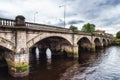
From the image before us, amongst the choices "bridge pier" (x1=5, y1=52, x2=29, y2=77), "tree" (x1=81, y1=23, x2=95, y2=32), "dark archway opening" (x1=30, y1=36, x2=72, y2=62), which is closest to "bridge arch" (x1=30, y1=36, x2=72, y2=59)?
"dark archway opening" (x1=30, y1=36, x2=72, y2=62)

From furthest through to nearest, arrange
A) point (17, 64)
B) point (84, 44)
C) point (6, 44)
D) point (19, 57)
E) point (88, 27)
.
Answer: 1. point (88, 27)
2. point (84, 44)
3. point (19, 57)
4. point (17, 64)
5. point (6, 44)

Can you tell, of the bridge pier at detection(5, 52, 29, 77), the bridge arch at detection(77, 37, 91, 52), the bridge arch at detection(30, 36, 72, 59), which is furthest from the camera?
the bridge arch at detection(77, 37, 91, 52)

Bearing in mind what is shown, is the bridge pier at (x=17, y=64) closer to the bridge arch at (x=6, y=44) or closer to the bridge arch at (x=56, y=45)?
the bridge arch at (x=6, y=44)

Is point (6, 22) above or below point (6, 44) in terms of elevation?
above

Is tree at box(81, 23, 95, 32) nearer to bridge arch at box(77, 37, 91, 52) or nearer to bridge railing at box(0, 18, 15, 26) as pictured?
bridge arch at box(77, 37, 91, 52)

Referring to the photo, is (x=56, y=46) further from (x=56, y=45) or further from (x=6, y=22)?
(x=6, y=22)

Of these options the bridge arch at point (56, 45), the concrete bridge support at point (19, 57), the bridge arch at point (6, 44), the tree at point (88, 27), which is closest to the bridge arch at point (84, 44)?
the bridge arch at point (56, 45)

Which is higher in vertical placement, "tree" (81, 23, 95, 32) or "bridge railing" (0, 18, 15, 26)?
"tree" (81, 23, 95, 32)

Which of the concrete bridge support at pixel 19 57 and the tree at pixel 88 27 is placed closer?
the concrete bridge support at pixel 19 57

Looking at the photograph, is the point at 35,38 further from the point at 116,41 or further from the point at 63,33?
the point at 116,41

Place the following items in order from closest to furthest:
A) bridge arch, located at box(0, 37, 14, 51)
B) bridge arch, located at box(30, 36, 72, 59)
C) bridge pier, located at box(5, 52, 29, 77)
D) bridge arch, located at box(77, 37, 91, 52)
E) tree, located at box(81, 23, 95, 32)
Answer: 1. bridge arch, located at box(0, 37, 14, 51)
2. bridge pier, located at box(5, 52, 29, 77)
3. bridge arch, located at box(30, 36, 72, 59)
4. bridge arch, located at box(77, 37, 91, 52)
5. tree, located at box(81, 23, 95, 32)

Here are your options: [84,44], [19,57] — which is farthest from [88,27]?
[19,57]

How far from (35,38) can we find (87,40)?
28.9 m

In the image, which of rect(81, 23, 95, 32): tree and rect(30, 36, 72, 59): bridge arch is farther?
rect(81, 23, 95, 32): tree
